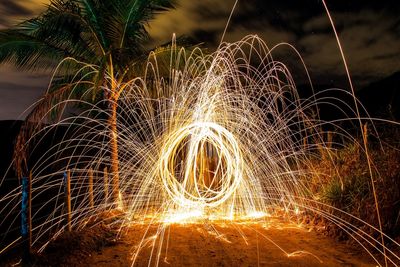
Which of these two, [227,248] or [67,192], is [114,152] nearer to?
[67,192]

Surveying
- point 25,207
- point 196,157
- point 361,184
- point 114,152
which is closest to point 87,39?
point 114,152

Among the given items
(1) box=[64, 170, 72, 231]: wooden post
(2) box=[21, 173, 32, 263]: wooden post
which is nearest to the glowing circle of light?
(1) box=[64, 170, 72, 231]: wooden post

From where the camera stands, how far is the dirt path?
275 inches

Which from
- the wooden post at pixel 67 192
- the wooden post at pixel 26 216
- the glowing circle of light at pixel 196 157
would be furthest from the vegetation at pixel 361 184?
the wooden post at pixel 26 216

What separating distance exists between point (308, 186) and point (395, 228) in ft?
12.2

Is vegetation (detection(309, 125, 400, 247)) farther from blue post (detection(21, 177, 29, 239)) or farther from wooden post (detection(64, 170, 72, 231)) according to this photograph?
blue post (detection(21, 177, 29, 239))

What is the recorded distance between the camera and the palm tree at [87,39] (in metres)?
11.4

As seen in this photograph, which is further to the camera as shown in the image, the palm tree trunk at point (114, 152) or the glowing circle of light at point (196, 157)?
the palm tree trunk at point (114, 152)

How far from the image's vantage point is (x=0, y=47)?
11375 mm

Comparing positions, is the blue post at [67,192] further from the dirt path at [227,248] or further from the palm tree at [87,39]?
the palm tree at [87,39]

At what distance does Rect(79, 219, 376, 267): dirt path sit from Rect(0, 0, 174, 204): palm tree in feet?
13.4

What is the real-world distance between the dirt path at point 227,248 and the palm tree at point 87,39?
160 inches

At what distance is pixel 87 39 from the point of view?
12906 millimetres

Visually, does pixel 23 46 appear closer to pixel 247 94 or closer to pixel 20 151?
pixel 20 151
